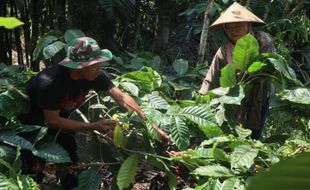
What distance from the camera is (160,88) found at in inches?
97.7

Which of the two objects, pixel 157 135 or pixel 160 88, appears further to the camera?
pixel 160 88

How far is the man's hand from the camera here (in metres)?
1.96

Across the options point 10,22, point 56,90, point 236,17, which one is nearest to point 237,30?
point 236,17

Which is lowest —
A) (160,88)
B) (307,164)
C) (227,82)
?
(160,88)

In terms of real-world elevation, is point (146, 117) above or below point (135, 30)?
above

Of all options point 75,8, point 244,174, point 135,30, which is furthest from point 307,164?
point 135,30

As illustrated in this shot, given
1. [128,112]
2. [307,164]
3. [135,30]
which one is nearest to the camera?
[307,164]

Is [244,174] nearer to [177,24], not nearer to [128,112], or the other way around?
[128,112]

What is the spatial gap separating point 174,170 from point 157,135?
0.20 meters

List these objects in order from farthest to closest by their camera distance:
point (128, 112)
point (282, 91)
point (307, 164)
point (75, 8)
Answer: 1. point (75, 8)
2. point (128, 112)
3. point (282, 91)
4. point (307, 164)

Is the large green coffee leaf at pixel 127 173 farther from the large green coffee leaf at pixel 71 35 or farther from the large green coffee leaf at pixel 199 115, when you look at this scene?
the large green coffee leaf at pixel 71 35

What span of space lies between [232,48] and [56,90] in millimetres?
985

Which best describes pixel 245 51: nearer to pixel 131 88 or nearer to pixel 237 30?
pixel 237 30

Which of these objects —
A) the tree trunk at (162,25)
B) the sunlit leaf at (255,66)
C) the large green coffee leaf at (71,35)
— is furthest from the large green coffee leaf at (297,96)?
the tree trunk at (162,25)
